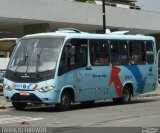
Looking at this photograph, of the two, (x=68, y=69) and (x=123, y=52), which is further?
(x=123, y=52)

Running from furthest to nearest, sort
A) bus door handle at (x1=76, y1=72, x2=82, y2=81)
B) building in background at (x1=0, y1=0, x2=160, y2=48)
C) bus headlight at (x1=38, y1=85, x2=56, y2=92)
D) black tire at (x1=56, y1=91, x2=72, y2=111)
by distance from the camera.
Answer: building in background at (x1=0, y1=0, x2=160, y2=48) < bus door handle at (x1=76, y1=72, x2=82, y2=81) < black tire at (x1=56, y1=91, x2=72, y2=111) < bus headlight at (x1=38, y1=85, x2=56, y2=92)

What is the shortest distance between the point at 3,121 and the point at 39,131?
3015 mm

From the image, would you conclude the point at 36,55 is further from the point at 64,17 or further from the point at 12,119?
the point at 64,17

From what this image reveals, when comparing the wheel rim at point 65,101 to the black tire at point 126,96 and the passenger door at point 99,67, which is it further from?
the black tire at point 126,96

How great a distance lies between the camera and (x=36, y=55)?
19547 millimetres

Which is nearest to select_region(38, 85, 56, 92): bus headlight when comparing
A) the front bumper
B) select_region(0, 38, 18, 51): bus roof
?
the front bumper

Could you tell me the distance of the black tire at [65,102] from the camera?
19.6 metres

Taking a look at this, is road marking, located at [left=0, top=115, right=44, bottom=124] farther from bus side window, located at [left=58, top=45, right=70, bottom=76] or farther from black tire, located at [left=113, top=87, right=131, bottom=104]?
black tire, located at [left=113, top=87, right=131, bottom=104]

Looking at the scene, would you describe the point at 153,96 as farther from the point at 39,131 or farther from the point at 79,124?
the point at 39,131

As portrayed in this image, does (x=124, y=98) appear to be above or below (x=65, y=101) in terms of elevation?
below

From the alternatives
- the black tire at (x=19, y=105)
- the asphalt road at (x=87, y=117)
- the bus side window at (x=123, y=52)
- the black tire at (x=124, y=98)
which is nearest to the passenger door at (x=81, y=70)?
the asphalt road at (x=87, y=117)

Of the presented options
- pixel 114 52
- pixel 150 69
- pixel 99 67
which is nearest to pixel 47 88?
pixel 99 67

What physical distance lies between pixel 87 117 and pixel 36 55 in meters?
3.43

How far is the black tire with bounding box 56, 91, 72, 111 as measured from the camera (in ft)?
64.3
